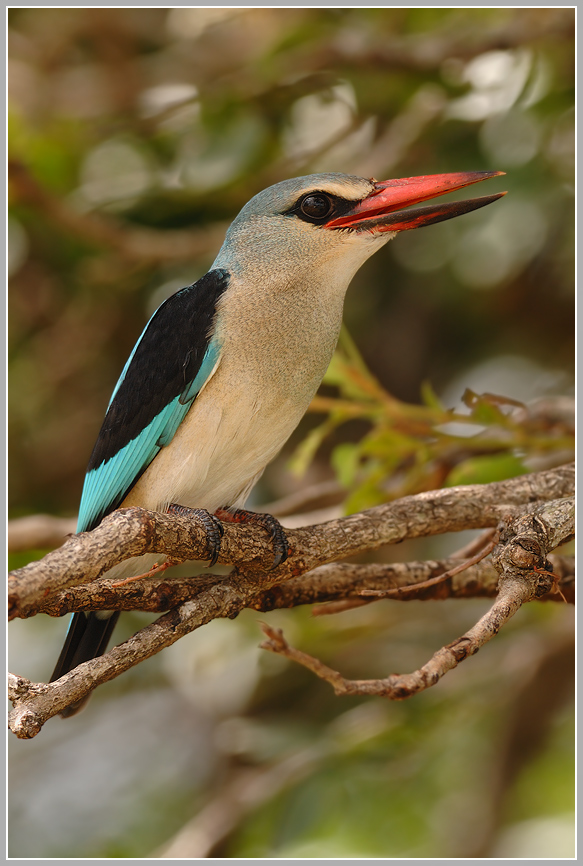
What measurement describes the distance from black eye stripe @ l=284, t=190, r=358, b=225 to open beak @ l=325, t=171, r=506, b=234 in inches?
0.8

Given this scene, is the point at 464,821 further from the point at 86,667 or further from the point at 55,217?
the point at 55,217

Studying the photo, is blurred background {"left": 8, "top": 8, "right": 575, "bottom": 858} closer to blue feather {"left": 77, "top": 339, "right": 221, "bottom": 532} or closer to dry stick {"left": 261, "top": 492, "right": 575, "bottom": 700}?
blue feather {"left": 77, "top": 339, "right": 221, "bottom": 532}

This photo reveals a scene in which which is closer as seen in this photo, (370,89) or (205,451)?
(205,451)

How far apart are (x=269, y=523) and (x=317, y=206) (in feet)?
2.52

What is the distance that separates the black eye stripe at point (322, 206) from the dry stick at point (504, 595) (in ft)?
2.77

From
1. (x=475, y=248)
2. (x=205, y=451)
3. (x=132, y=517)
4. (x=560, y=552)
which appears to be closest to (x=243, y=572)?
(x=205, y=451)

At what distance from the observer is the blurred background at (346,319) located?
9.27ft

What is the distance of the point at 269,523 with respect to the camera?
1938mm

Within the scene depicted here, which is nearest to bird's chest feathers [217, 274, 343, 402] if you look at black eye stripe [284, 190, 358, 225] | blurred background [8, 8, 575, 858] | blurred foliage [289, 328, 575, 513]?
black eye stripe [284, 190, 358, 225]

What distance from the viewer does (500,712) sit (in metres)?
3.25

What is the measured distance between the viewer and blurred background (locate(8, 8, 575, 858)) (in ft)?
9.27

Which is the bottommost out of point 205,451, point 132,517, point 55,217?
point 132,517

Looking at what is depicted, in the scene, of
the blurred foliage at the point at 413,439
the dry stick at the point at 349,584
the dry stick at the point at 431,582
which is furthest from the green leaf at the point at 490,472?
the dry stick at the point at 431,582

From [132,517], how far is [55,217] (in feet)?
6.62
